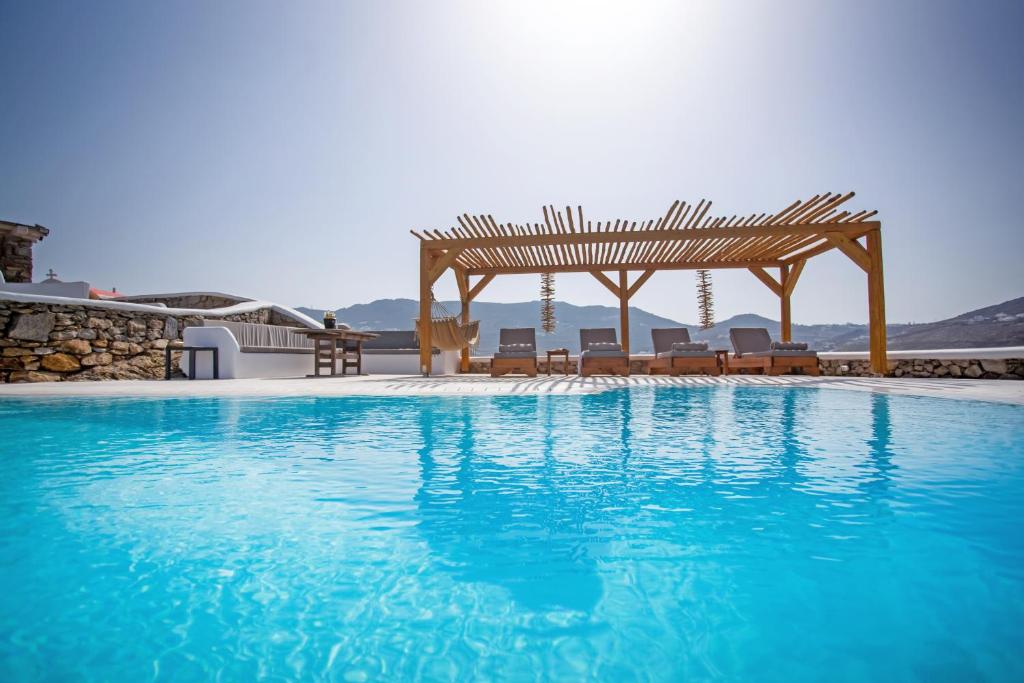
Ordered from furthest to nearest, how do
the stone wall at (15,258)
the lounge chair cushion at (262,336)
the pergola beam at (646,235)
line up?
the stone wall at (15,258) < the lounge chair cushion at (262,336) < the pergola beam at (646,235)

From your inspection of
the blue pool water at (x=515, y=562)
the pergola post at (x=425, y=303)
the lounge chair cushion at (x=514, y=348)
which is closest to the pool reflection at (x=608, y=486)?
the blue pool water at (x=515, y=562)

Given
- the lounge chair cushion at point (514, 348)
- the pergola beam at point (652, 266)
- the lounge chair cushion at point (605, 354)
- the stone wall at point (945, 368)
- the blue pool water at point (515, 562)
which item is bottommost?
the blue pool water at point (515, 562)

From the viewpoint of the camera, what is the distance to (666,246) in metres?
12.2

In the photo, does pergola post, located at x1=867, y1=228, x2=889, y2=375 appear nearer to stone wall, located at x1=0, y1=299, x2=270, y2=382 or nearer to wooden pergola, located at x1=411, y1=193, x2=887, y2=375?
wooden pergola, located at x1=411, y1=193, x2=887, y2=375

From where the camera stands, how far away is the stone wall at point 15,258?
1611 centimetres

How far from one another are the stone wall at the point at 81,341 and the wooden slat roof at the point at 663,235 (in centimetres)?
650

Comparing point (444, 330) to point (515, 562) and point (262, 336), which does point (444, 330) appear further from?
point (515, 562)

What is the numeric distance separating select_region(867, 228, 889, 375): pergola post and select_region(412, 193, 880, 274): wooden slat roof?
1.08 ft

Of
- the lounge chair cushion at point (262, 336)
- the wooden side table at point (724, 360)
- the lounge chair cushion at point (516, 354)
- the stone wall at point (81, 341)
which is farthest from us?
the wooden side table at point (724, 360)

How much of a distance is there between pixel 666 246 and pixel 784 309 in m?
4.03

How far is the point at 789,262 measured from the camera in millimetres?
13477

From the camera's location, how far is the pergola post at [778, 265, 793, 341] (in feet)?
44.5

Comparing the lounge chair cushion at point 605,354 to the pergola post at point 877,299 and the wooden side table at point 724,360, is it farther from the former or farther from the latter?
the pergola post at point 877,299

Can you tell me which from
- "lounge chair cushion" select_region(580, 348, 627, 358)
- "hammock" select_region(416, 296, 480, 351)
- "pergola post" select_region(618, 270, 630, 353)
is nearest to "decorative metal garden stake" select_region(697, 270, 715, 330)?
"pergola post" select_region(618, 270, 630, 353)
